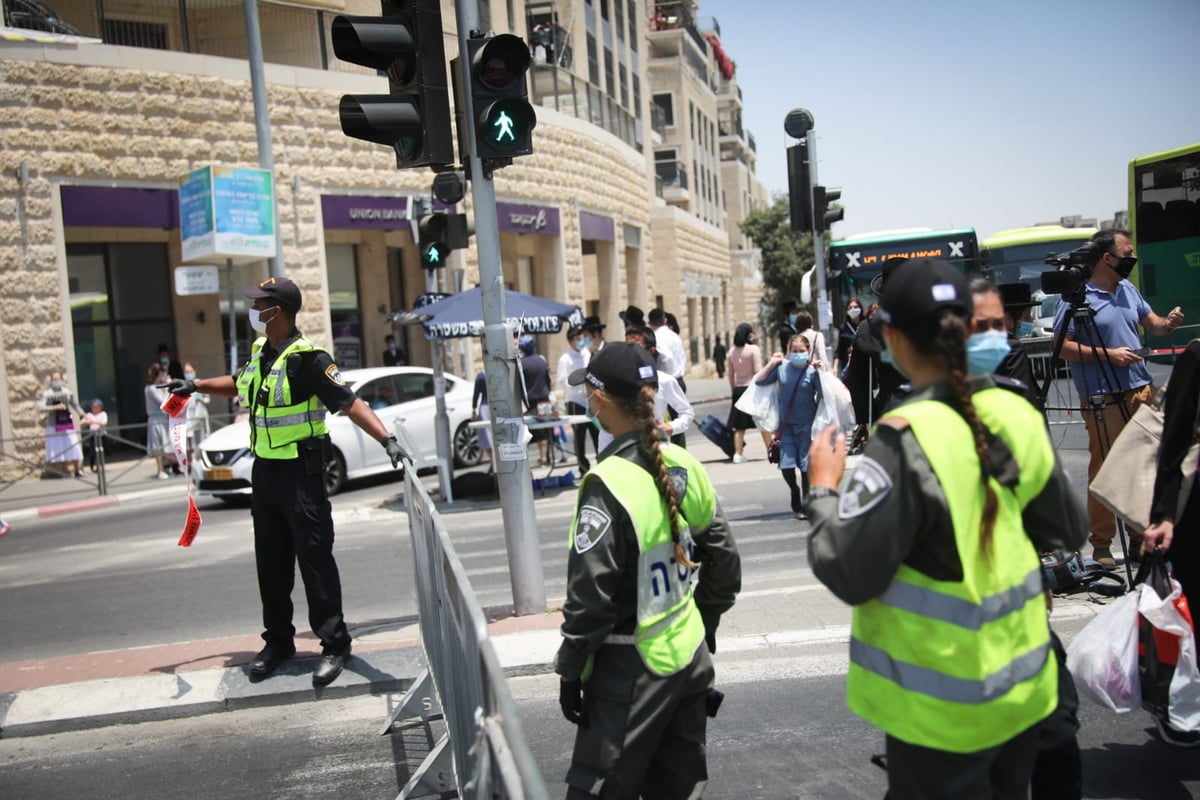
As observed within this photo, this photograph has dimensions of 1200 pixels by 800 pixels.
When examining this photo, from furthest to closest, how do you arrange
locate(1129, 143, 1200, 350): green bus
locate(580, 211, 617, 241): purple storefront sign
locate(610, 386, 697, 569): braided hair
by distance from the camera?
locate(580, 211, 617, 241): purple storefront sign → locate(1129, 143, 1200, 350): green bus → locate(610, 386, 697, 569): braided hair

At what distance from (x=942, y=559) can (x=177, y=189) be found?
775 inches

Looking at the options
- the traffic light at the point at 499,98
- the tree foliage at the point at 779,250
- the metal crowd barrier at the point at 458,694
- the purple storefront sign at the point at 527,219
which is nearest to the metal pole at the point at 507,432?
the traffic light at the point at 499,98

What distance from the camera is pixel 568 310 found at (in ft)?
46.2

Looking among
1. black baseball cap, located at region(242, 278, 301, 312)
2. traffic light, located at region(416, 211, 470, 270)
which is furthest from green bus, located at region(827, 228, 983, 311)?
black baseball cap, located at region(242, 278, 301, 312)

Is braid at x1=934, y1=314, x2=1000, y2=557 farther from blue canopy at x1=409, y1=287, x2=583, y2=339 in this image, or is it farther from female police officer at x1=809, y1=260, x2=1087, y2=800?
blue canopy at x1=409, y1=287, x2=583, y2=339

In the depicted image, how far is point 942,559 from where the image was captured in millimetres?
2424

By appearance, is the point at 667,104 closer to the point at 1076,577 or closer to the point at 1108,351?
the point at 1108,351

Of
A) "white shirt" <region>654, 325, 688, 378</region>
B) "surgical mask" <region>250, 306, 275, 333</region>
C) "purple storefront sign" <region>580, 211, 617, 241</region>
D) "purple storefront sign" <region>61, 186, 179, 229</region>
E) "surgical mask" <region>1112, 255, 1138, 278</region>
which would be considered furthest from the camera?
"purple storefront sign" <region>580, 211, 617, 241</region>

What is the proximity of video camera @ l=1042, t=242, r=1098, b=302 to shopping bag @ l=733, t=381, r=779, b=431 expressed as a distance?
350 centimetres

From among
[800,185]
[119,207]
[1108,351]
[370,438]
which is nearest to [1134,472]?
[1108,351]

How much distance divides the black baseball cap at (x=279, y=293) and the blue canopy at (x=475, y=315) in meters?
6.03

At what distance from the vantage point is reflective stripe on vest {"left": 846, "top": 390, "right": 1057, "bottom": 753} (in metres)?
2.40

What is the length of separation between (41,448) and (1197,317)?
1855 cm

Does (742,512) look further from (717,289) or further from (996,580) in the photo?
(717,289)
